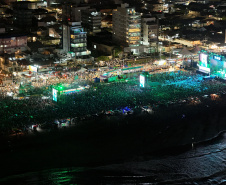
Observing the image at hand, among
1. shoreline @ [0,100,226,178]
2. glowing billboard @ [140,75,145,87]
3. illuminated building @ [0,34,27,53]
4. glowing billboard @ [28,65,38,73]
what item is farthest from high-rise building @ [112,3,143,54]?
shoreline @ [0,100,226,178]

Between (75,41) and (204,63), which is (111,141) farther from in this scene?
(75,41)

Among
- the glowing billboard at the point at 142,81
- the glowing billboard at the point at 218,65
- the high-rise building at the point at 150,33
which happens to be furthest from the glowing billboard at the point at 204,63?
the high-rise building at the point at 150,33

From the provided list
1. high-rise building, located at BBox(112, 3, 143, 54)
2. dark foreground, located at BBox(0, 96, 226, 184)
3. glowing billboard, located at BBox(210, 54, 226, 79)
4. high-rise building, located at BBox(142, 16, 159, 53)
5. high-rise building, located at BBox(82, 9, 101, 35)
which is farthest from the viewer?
high-rise building, located at BBox(82, 9, 101, 35)

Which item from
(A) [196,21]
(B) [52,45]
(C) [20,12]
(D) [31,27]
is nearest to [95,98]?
(B) [52,45]

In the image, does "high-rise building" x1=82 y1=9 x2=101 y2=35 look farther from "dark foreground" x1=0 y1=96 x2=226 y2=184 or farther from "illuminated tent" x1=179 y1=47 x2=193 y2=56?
"dark foreground" x1=0 y1=96 x2=226 y2=184

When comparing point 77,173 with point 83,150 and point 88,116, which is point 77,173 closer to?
point 83,150

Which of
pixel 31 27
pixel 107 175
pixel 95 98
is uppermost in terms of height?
pixel 31 27
